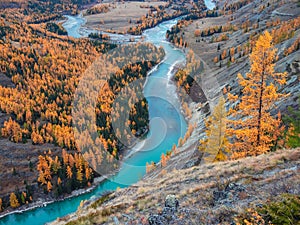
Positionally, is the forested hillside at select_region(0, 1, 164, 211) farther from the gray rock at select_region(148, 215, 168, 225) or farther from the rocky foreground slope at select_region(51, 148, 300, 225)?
the gray rock at select_region(148, 215, 168, 225)

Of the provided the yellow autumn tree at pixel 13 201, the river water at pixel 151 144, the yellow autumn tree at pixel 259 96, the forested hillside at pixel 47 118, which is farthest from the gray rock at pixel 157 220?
the yellow autumn tree at pixel 13 201

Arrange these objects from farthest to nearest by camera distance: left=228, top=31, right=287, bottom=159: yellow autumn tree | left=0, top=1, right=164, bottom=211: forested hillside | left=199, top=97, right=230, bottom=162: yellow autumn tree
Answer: left=0, top=1, right=164, bottom=211: forested hillside, left=199, top=97, right=230, bottom=162: yellow autumn tree, left=228, top=31, right=287, bottom=159: yellow autumn tree

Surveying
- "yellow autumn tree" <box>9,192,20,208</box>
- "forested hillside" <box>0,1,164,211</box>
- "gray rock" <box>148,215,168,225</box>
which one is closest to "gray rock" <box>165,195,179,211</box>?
"gray rock" <box>148,215,168,225</box>

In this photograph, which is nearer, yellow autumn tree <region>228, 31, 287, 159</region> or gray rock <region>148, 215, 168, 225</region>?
gray rock <region>148, 215, 168, 225</region>

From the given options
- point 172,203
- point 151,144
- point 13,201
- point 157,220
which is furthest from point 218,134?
point 151,144

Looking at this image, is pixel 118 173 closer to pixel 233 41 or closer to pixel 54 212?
pixel 54 212

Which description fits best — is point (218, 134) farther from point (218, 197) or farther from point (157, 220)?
point (157, 220)

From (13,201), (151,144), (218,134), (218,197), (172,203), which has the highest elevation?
(172,203)

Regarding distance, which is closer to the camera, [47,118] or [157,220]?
[157,220]

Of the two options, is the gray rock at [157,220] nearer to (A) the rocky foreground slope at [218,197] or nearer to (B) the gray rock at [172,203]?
(A) the rocky foreground slope at [218,197]
